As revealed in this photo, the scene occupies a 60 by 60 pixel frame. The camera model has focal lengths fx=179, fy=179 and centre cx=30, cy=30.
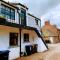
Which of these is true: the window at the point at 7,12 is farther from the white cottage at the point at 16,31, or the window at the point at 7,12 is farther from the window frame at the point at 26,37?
the window frame at the point at 26,37

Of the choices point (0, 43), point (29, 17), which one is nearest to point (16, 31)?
point (0, 43)

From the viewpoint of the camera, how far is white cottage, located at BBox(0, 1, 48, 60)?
55.5 ft

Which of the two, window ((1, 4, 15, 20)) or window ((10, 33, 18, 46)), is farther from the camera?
window ((10, 33, 18, 46))

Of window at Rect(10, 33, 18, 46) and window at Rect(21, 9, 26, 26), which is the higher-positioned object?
window at Rect(21, 9, 26, 26)

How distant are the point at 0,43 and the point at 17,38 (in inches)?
158

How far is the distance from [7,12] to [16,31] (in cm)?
230

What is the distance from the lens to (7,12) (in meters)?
19.4

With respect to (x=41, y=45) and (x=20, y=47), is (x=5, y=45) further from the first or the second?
(x=41, y=45)

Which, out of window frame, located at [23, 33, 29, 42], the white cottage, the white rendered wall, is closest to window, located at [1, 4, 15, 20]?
the white cottage

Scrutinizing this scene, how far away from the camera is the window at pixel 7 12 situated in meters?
18.6

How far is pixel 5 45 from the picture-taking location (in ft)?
56.4

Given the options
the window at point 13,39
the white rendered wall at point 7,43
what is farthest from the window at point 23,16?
the white rendered wall at point 7,43

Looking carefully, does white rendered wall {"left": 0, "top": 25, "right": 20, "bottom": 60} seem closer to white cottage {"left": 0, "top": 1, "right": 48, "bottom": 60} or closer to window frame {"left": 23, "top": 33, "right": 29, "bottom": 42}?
white cottage {"left": 0, "top": 1, "right": 48, "bottom": 60}

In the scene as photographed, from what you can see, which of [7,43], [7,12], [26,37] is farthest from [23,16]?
[7,43]
